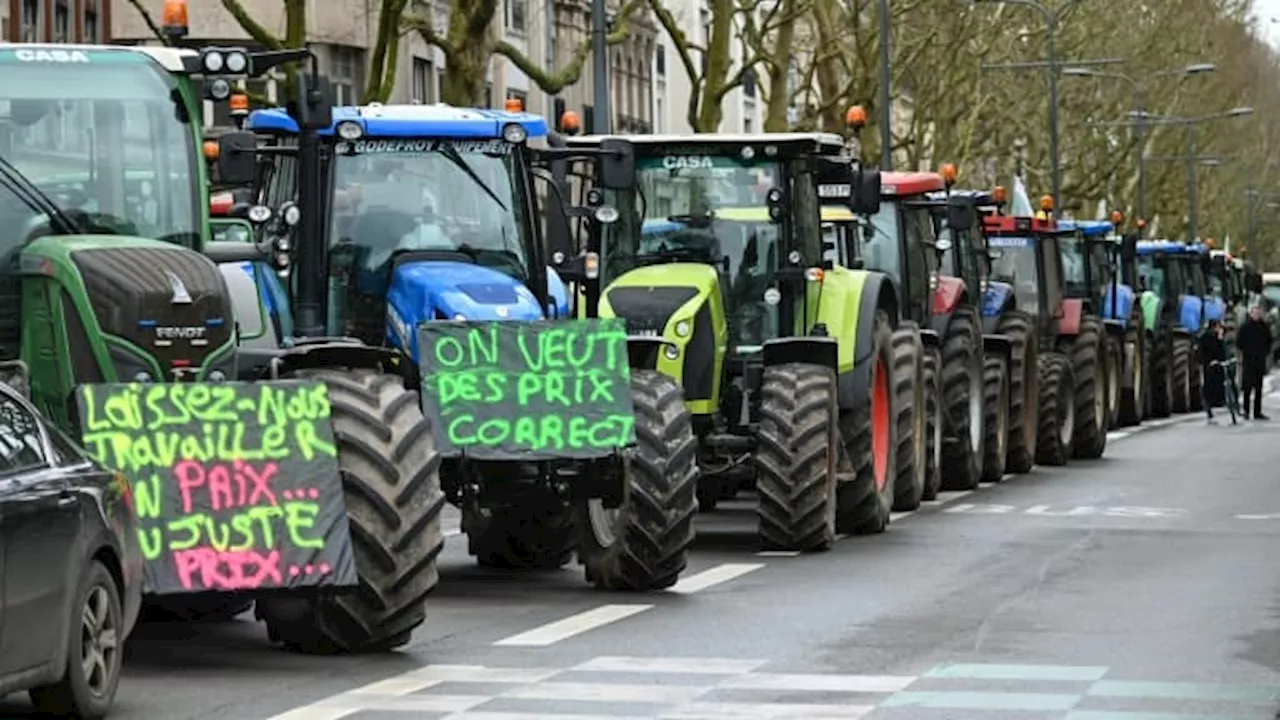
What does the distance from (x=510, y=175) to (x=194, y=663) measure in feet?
15.9

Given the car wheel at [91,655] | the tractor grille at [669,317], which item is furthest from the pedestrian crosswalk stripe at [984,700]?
the tractor grille at [669,317]

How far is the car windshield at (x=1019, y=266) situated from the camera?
3897cm

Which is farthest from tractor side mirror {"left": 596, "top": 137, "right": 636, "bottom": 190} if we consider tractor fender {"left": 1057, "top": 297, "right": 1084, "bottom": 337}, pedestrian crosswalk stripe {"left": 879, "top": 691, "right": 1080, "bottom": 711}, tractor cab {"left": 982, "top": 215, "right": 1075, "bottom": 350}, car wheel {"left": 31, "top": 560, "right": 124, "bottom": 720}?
tractor fender {"left": 1057, "top": 297, "right": 1084, "bottom": 337}

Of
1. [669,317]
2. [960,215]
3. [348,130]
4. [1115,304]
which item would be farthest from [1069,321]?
[348,130]

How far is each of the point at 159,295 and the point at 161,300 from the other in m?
0.02

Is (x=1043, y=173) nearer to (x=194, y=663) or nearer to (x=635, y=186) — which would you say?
(x=635, y=186)

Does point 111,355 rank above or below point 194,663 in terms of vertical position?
above

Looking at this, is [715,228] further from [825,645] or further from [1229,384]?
[1229,384]

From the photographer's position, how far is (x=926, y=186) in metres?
30.5

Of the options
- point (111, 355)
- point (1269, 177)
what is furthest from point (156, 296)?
point (1269, 177)

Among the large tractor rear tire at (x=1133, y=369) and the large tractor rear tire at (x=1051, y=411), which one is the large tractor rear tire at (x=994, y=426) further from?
the large tractor rear tire at (x=1133, y=369)

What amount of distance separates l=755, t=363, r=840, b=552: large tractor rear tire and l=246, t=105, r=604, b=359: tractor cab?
2.94 metres

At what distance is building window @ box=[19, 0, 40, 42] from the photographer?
49.9 meters

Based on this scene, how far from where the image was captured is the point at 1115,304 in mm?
46375
